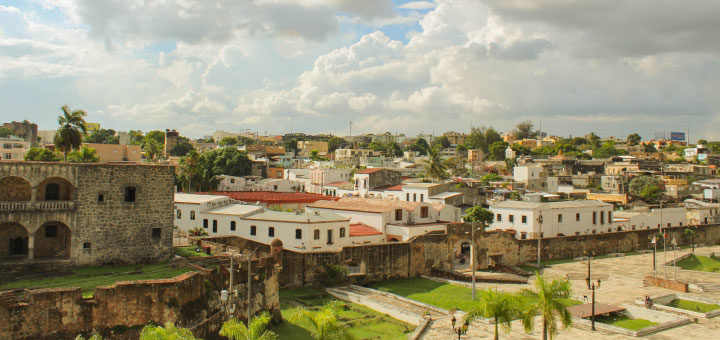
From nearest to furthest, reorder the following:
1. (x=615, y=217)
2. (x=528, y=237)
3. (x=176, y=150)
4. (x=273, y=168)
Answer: (x=528, y=237) < (x=615, y=217) < (x=273, y=168) < (x=176, y=150)

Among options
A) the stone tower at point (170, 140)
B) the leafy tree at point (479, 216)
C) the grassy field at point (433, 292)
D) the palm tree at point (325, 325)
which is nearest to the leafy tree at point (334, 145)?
the stone tower at point (170, 140)

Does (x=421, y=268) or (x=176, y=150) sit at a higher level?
(x=176, y=150)

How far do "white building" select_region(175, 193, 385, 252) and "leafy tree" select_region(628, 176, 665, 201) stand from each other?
52397 mm

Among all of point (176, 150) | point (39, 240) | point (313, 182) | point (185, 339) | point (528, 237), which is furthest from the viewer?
point (176, 150)

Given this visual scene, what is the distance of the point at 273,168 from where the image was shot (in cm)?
9169

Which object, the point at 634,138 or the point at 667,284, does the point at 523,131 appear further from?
the point at 667,284

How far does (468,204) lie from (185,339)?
1815 inches

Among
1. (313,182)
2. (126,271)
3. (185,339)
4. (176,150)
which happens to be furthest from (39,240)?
(176,150)

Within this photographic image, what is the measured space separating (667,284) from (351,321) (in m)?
22.7

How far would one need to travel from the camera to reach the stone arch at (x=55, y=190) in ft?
91.3

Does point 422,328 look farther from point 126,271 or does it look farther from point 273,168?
point 273,168

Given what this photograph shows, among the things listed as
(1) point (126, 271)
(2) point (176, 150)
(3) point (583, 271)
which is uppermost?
(2) point (176, 150)

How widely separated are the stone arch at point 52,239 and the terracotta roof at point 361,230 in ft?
63.6

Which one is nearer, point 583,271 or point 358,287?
point 358,287
